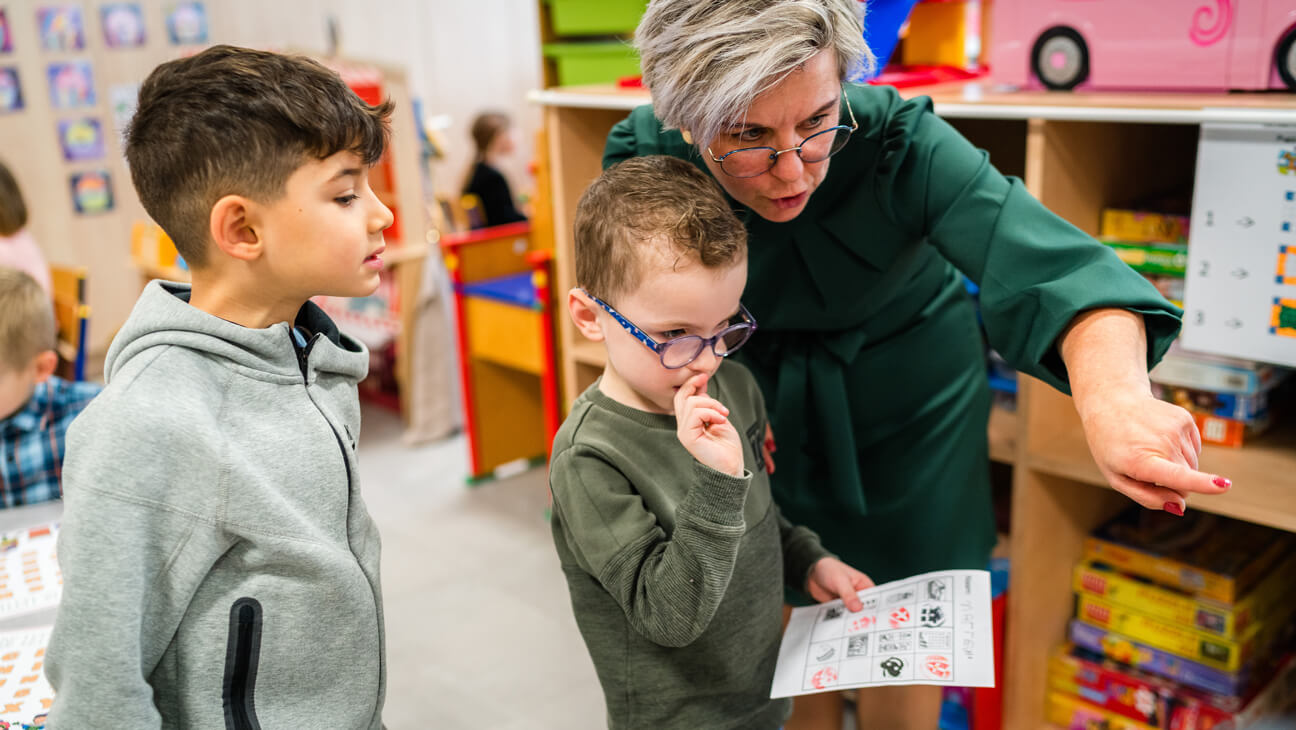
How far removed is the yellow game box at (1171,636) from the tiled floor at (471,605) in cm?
99

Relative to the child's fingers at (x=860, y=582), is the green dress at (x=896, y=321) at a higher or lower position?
higher

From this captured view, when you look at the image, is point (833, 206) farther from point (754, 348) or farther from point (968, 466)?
point (968, 466)

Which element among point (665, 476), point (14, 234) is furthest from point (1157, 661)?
point (14, 234)

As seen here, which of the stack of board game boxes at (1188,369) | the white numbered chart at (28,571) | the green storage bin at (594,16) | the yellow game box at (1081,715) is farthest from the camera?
the green storage bin at (594,16)

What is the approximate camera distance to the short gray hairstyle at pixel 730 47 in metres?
1.04

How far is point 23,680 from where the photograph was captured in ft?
3.78

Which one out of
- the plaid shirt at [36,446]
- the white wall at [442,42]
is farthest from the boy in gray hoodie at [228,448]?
the white wall at [442,42]

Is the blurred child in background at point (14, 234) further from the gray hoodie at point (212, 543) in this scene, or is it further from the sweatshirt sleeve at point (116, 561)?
the sweatshirt sleeve at point (116, 561)

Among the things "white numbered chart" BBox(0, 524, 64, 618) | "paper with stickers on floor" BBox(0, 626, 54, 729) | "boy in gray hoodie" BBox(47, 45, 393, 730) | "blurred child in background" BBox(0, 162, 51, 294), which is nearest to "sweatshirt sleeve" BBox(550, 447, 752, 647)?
"boy in gray hoodie" BBox(47, 45, 393, 730)

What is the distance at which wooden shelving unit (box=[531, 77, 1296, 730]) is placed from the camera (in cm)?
152

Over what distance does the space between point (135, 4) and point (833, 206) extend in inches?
190

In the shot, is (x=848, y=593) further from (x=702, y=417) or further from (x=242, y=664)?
(x=242, y=664)

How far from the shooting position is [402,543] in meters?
3.09

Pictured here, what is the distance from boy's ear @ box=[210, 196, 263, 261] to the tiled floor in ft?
4.96
